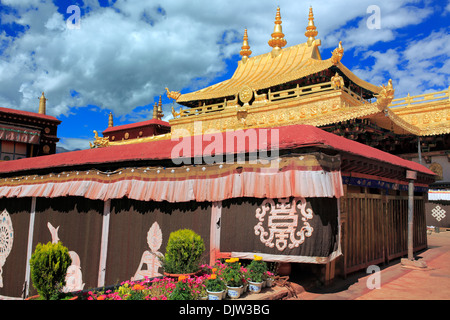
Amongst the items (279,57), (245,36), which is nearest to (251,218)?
(279,57)

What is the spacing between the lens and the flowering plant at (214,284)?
198 inches

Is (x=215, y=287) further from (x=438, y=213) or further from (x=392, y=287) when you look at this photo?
(x=438, y=213)

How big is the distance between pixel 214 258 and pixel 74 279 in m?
4.97

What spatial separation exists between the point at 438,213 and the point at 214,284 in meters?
19.9

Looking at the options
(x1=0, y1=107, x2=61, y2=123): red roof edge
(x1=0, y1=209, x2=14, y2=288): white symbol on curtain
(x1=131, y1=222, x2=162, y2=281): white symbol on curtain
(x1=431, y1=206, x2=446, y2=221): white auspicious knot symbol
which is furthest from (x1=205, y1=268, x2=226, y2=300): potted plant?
(x1=0, y1=107, x2=61, y2=123): red roof edge

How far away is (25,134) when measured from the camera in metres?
25.5

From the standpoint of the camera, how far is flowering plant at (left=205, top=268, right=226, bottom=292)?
198 inches

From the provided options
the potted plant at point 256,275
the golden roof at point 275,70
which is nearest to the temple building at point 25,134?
the golden roof at point 275,70

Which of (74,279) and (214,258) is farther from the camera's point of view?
(74,279)

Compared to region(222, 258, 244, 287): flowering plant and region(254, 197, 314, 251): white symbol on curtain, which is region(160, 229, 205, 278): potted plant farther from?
region(254, 197, 314, 251): white symbol on curtain

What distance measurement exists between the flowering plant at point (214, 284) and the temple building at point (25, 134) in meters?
24.8
